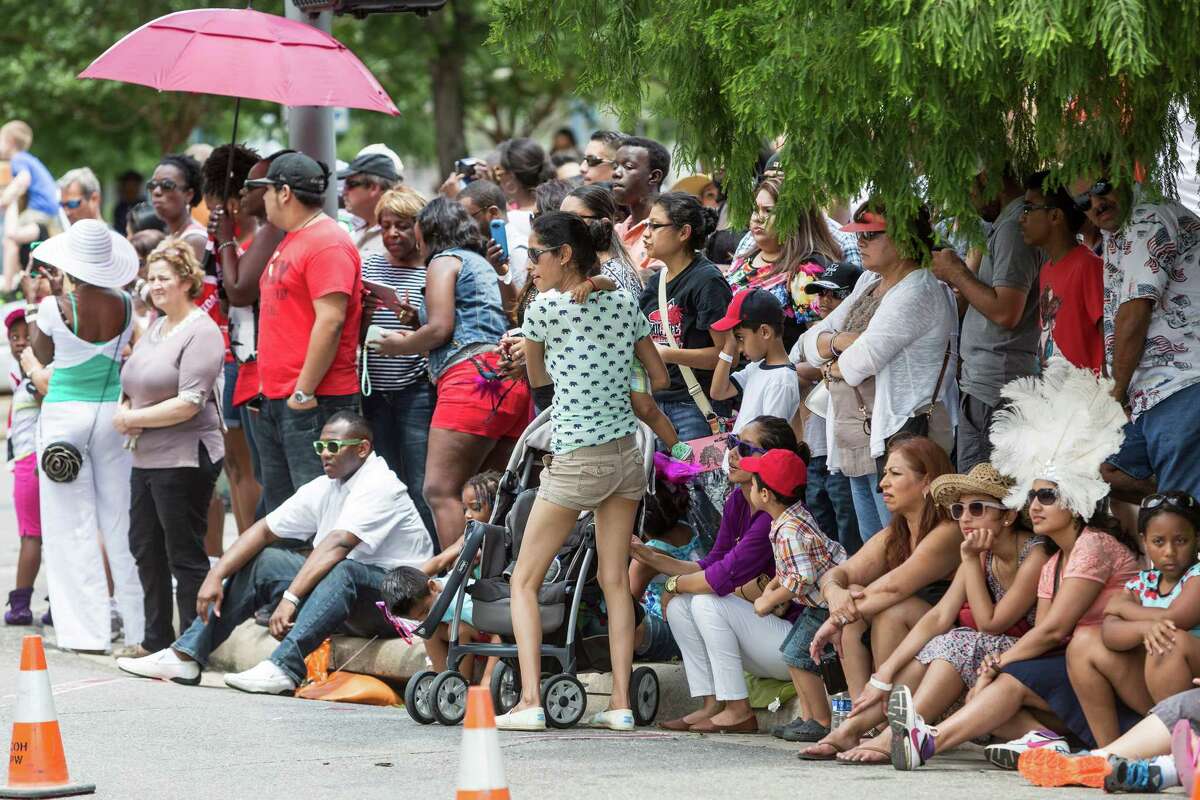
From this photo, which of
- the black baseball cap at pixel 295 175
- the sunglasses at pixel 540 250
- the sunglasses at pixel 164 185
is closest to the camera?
the sunglasses at pixel 540 250

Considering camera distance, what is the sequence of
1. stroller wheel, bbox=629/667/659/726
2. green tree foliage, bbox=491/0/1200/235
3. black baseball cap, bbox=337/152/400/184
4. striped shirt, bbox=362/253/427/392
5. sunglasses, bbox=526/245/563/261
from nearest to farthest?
green tree foliage, bbox=491/0/1200/235 → sunglasses, bbox=526/245/563/261 → stroller wheel, bbox=629/667/659/726 → striped shirt, bbox=362/253/427/392 → black baseball cap, bbox=337/152/400/184

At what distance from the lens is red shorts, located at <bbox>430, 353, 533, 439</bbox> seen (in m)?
9.29

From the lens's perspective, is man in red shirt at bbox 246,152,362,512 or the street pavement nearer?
the street pavement

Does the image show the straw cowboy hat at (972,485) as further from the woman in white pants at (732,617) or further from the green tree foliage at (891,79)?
the green tree foliage at (891,79)

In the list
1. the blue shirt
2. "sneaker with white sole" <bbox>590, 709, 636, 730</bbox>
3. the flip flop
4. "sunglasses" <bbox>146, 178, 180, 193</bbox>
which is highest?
the blue shirt

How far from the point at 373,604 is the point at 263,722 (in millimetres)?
1218

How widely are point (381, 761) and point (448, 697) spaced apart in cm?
87

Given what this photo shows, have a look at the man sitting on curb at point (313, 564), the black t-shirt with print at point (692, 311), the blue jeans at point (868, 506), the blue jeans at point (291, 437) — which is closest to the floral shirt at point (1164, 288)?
the blue jeans at point (868, 506)

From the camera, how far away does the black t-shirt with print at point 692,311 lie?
8.72 m

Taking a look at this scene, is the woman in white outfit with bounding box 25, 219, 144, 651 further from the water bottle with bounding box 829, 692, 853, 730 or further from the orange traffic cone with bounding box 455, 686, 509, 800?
the orange traffic cone with bounding box 455, 686, 509, 800

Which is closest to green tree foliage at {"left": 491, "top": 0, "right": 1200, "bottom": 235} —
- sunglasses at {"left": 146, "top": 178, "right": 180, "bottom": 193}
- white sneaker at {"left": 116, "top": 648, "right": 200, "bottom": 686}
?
white sneaker at {"left": 116, "top": 648, "right": 200, "bottom": 686}

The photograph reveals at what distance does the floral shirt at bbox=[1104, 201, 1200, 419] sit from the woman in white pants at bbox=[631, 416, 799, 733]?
5.01ft

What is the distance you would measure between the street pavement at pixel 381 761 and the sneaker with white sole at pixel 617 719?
0.09 meters

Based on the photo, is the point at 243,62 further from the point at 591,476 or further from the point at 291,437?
the point at 591,476
